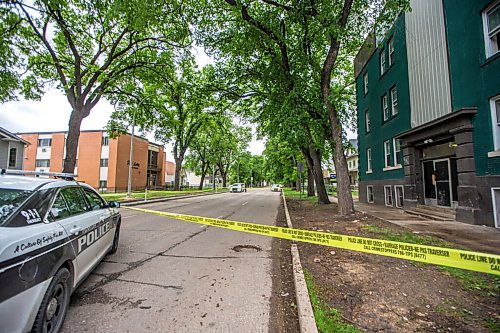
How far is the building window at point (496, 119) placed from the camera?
804cm

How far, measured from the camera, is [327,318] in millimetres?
2904

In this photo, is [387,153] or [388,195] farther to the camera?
[387,153]

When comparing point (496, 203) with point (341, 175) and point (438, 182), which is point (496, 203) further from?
point (341, 175)

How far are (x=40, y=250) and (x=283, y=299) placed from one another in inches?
116

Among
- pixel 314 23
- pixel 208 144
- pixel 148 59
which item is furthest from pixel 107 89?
pixel 208 144

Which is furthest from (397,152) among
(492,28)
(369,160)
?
(492,28)

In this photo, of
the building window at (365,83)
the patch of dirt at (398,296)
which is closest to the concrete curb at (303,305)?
the patch of dirt at (398,296)

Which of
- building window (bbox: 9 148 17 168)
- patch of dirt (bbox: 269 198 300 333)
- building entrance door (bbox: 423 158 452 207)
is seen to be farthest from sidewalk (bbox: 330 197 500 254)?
building window (bbox: 9 148 17 168)

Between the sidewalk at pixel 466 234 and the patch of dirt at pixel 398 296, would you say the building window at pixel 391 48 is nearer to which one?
the sidewalk at pixel 466 234

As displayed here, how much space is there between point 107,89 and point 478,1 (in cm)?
2129

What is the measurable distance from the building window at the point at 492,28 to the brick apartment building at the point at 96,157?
37.9 meters

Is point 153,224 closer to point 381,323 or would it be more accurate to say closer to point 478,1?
point 381,323

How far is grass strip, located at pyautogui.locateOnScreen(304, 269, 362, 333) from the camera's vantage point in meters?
2.69

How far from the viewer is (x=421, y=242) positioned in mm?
5840
